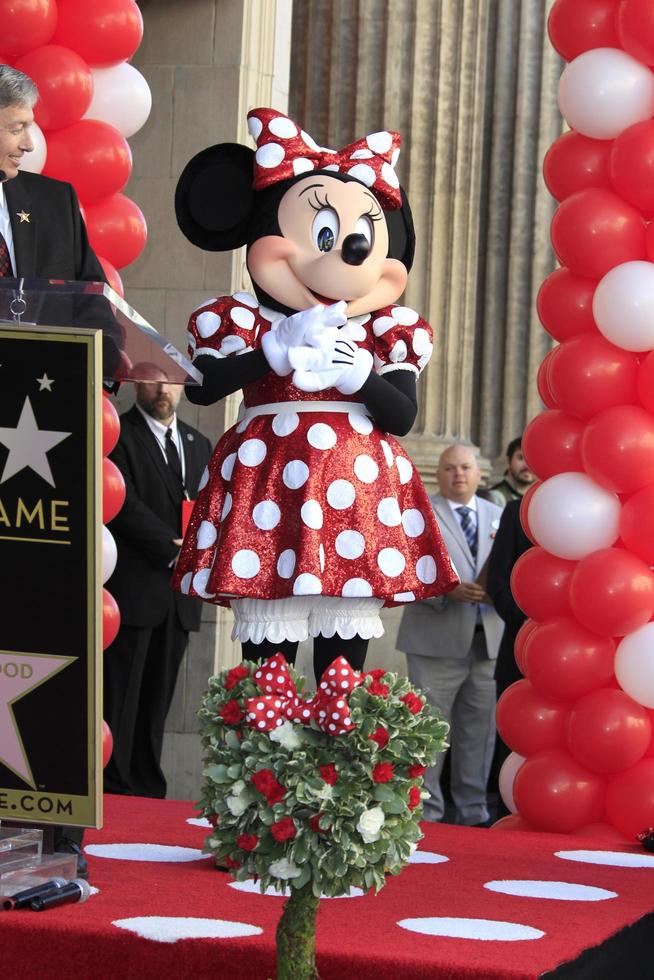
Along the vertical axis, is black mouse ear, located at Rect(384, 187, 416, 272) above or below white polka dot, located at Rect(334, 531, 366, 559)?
above

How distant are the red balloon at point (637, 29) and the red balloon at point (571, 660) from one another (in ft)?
5.01

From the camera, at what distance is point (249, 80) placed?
610 centimetres

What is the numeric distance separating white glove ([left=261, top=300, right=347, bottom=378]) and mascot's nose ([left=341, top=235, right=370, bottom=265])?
0.11m

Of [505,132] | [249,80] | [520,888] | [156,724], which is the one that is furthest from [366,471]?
[505,132]

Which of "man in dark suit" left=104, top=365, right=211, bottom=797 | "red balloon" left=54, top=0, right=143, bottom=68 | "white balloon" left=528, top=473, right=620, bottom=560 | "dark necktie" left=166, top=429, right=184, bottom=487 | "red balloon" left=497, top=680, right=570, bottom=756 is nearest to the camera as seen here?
"white balloon" left=528, top=473, right=620, bottom=560

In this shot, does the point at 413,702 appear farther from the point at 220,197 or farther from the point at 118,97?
the point at 118,97

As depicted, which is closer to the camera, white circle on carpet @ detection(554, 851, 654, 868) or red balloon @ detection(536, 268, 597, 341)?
white circle on carpet @ detection(554, 851, 654, 868)

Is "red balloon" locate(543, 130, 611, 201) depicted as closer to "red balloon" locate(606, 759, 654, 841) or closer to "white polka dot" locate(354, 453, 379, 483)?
"white polka dot" locate(354, 453, 379, 483)

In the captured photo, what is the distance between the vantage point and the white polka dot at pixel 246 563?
327 centimetres

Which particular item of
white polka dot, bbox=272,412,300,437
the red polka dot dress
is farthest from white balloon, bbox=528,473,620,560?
white polka dot, bbox=272,412,300,437

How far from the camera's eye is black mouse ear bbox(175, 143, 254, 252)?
362 cm

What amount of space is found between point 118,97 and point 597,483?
1.77 metres

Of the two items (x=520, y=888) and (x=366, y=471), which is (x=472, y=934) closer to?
(x=520, y=888)

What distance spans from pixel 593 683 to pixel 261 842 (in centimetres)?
212
